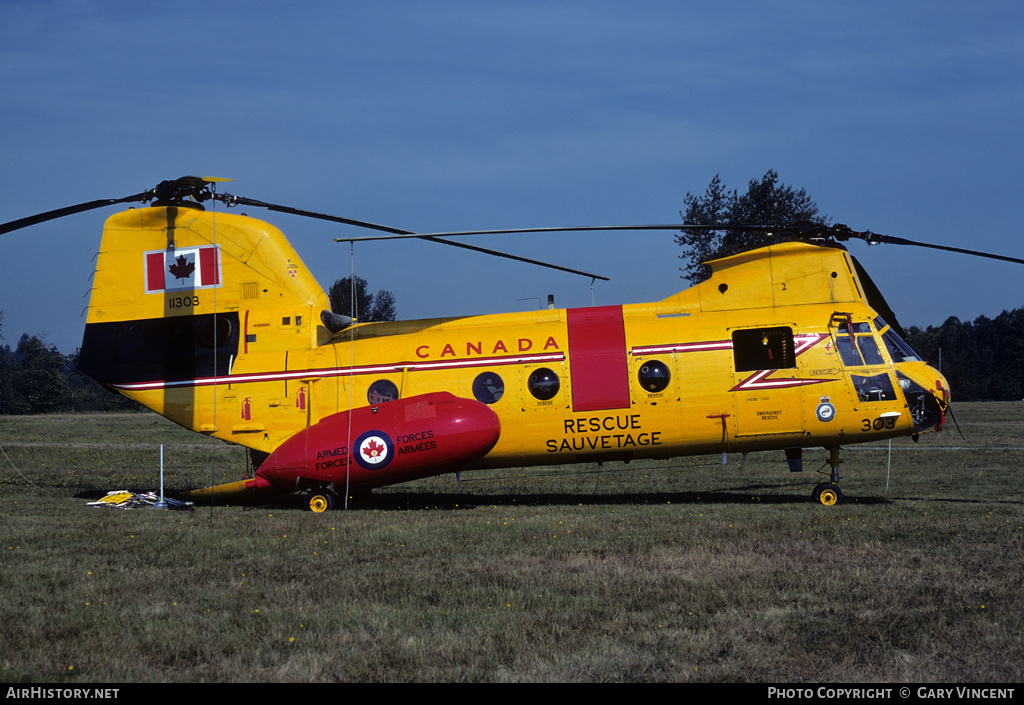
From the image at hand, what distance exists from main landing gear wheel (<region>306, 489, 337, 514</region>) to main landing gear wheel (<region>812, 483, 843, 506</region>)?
31.2 feet

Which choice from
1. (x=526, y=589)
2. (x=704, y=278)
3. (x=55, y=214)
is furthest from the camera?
(x=704, y=278)

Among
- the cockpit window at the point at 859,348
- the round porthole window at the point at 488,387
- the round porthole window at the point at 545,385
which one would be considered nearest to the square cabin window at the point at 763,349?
the cockpit window at the point at 859,348

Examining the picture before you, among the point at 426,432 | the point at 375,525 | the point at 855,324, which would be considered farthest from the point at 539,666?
the point at 855,324

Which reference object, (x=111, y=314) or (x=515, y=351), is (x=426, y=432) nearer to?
(x=515, y=351)

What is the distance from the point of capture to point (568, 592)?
9789 millimetres

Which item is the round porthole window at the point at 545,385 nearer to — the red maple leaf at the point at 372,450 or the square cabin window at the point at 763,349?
the red maple leaf at the point at 372,450

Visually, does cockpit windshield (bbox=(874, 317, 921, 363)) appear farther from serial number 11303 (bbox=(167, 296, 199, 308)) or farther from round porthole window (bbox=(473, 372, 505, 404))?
serial number 11303 (bbox=(167, 296, 199, 308))

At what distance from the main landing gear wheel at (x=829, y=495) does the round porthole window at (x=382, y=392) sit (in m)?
8.52

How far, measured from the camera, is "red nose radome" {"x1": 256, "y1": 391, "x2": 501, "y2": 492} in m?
16.1

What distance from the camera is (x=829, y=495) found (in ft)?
54.6

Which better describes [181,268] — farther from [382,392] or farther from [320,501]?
[320,501]

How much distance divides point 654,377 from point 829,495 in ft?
A: 13.4

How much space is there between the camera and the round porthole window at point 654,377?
16.6 metres

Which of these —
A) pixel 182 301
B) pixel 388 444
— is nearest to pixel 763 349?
pixel 388 444
